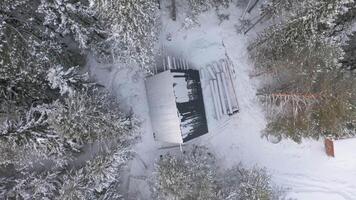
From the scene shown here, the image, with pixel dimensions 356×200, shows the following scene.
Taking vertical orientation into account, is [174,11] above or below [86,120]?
above

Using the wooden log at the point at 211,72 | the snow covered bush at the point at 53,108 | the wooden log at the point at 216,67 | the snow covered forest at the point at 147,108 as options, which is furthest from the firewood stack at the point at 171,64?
the snow covered bush at the point at 53,108

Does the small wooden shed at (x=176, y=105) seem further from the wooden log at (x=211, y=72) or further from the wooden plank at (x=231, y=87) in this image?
the wooden plank at (x=231, y=87)

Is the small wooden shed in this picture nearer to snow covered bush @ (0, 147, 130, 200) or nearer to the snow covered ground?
the snow covered ground

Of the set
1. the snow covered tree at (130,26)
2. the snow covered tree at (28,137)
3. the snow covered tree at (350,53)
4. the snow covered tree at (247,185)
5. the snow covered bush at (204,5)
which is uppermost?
the snow covered bush at (204,5)

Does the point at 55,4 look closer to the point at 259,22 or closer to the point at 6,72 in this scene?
the point at 6,72

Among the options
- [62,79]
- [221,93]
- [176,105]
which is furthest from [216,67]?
[62,79]

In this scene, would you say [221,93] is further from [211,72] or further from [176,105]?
[176,105]
